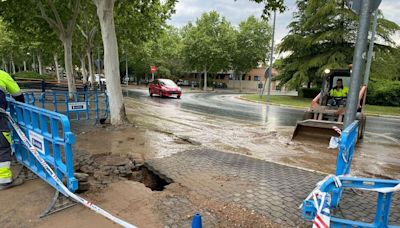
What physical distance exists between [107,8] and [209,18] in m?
32.6

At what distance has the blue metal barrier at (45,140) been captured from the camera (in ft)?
11.2

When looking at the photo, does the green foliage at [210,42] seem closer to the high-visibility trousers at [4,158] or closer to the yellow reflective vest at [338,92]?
the yellow reflective vest at [338,92]

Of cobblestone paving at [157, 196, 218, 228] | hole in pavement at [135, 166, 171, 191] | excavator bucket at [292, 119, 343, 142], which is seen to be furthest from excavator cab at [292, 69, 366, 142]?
cobblestone paving at [157, 196, 218, 228]

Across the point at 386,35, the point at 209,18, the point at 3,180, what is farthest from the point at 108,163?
the point at 209,18

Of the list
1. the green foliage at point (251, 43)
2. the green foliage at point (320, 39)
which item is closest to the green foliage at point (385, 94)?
the green foliage at point (320, 39)

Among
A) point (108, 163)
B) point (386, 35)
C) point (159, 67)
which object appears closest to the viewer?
point (108, 163)

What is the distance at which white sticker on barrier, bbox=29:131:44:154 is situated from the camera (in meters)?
4.00

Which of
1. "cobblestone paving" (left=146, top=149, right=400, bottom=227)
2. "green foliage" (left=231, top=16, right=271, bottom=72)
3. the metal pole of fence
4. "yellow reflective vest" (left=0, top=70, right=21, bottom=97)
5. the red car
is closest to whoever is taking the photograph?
"cobblestone paving" (left=146, top=149, right=400, bottom=227)

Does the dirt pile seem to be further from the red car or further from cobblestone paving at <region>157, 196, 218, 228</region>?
the red car

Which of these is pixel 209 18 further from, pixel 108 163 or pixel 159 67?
pixel 108 163

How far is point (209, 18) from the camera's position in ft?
127

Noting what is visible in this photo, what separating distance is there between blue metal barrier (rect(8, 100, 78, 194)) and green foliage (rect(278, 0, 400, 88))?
76.2 ft

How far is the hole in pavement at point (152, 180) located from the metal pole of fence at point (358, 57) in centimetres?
326

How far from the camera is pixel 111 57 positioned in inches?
340
